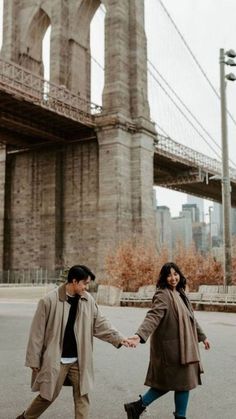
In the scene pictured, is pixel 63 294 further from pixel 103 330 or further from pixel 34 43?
pixel 34 43

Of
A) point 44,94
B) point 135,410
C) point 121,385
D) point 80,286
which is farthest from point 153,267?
point 80,286

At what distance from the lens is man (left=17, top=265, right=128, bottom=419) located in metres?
3.92

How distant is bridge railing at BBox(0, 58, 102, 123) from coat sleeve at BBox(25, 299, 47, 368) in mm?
25185

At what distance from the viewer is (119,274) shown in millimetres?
23719

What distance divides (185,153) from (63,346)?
3948cm

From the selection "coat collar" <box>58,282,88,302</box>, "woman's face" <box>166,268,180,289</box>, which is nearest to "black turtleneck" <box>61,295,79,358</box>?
"coat collar" <box>58,282,88,302</box>

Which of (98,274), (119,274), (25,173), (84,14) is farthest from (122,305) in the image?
(84,14)

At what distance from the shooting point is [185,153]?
42750mm

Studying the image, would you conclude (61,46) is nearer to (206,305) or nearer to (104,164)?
(104,164)

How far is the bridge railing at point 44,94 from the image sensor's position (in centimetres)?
2891

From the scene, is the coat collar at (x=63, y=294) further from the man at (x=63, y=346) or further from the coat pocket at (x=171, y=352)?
the coat pocket at (x=171, y=352)

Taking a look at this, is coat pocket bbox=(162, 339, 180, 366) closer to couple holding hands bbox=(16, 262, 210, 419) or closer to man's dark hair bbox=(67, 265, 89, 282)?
couple holding hands bbox=(16, 262, 210, 419)

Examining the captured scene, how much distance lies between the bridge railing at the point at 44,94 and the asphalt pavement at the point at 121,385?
20.4 m

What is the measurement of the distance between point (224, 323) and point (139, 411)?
9.15m
